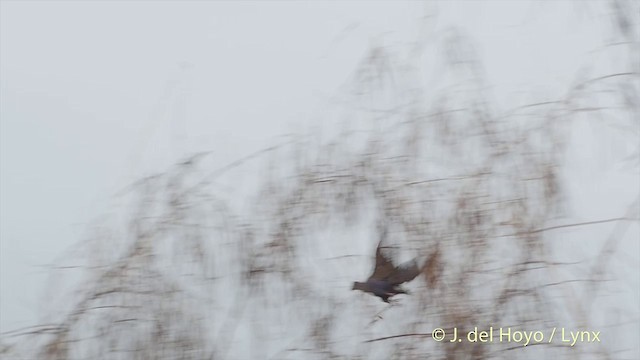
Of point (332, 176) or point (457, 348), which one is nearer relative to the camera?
point (457, 348)

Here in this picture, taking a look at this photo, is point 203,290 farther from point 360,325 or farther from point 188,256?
point 360,325

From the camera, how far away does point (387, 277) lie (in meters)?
2.51

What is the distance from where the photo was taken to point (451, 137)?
2.63 m

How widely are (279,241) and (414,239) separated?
1.29 ft

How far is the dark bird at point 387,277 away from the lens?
2.50 m

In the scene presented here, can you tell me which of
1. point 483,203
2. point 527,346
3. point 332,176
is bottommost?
point 527,346

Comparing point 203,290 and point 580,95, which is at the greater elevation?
point 580,95

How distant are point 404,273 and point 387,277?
5 centimetres

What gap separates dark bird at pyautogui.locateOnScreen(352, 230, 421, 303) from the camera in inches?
98.5

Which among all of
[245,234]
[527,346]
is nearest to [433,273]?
[527,346]

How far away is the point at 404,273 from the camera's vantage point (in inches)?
99.0

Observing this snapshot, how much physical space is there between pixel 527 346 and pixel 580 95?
749mm

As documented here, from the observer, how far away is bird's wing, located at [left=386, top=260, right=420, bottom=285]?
2.50m

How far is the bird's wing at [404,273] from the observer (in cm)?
250
